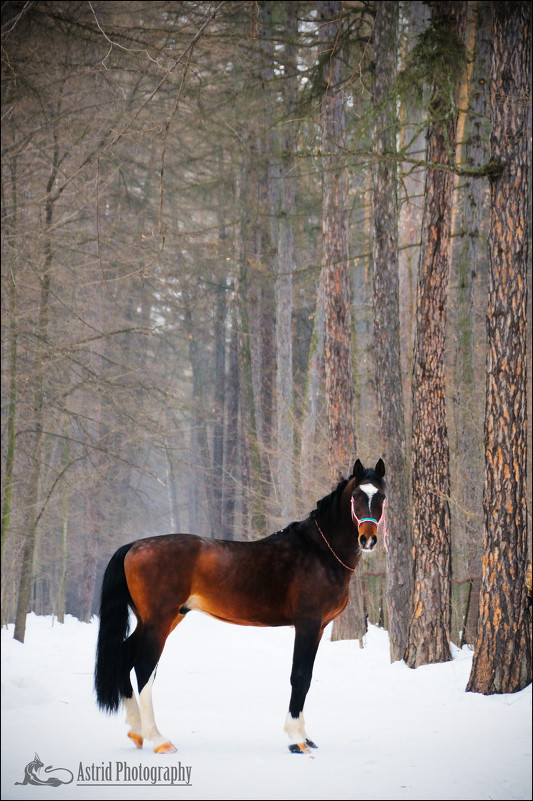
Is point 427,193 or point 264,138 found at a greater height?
point 264,138

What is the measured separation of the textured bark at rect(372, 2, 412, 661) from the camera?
401 inches

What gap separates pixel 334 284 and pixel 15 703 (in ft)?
24.6

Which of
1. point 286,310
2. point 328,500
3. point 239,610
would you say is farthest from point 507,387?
point 286,310

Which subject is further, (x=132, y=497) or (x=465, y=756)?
(x=132, y=497)

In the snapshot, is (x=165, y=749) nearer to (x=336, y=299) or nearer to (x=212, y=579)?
(x=212, y=579)

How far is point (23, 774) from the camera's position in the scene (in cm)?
492

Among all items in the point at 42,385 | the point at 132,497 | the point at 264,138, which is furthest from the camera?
the point at 132,497

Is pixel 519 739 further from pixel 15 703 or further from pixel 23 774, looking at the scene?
pixel 15 703

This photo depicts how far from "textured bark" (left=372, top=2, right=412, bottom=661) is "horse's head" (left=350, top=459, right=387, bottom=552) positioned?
470 centimetres

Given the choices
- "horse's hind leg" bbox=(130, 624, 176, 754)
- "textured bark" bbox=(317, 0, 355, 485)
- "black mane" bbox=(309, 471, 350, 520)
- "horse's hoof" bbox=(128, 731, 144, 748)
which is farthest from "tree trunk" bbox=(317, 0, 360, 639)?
"horse's hoof" bbox=(128, 731, 144, 748)

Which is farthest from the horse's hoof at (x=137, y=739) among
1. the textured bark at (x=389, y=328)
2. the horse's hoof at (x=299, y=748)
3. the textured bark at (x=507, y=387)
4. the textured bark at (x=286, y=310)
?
the textured bark at (x=286, y=310)

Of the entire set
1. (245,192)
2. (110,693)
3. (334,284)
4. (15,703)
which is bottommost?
(15,703)

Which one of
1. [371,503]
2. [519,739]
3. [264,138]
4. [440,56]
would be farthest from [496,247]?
[264,138]

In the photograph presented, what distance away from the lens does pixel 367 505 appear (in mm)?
5352
